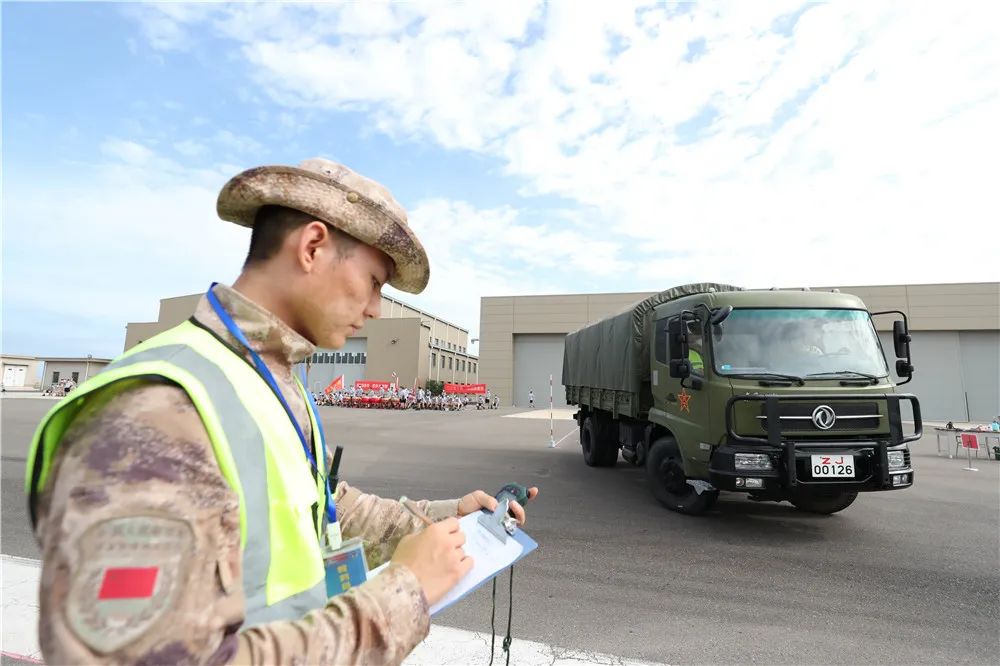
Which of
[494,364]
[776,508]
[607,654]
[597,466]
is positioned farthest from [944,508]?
[494,364]

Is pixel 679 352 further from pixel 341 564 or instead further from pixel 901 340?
pixel 341 564

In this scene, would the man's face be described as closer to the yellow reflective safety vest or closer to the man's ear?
the man's ear

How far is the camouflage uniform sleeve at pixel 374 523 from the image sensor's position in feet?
4.97

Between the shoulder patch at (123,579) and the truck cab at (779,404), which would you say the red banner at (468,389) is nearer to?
the truck cab at (779,404)

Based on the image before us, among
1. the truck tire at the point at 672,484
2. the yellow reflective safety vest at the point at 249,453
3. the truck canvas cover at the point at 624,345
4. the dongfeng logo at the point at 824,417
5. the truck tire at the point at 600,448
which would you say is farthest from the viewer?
the truck tire at the point at 600,448

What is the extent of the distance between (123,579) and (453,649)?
101 inches

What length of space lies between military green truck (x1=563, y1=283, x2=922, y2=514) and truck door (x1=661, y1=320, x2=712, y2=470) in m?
0.01

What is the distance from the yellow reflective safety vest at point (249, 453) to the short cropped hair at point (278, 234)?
0.23 meters

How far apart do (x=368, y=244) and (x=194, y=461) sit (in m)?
0.60

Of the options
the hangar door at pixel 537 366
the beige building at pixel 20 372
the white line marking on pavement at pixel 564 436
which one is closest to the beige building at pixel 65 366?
the beige building at pixel 20 372

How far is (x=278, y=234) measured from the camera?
3.69ft

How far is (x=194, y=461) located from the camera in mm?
742

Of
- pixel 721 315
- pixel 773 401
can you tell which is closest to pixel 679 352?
pixel 721 315

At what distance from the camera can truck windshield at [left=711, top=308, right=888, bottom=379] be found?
5113 millimetres
